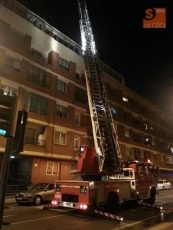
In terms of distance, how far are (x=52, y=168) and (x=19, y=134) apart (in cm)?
2224

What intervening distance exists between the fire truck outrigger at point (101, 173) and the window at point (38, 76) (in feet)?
28.7

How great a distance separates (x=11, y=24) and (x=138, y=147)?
26.8 m

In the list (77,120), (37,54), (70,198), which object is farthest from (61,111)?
(70,198)

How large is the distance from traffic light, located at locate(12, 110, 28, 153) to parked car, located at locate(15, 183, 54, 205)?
1199cm

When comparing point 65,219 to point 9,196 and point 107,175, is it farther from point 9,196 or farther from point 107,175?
point 9,196

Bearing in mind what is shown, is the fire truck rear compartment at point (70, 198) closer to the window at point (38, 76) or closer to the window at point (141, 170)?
the window at point (141, 170)

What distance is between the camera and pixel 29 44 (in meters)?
25.3

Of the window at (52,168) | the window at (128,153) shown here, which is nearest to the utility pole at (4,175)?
the window at (52,168)

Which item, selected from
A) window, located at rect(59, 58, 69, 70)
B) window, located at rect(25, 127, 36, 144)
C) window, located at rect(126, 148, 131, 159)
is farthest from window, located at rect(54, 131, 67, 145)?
window, located at rect(126, 148, 131, 159)

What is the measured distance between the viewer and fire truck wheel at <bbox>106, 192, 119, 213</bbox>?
1182cm

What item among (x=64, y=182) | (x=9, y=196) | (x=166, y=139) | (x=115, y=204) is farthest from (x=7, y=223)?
(x=166, y=139)

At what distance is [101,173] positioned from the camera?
1217 cm

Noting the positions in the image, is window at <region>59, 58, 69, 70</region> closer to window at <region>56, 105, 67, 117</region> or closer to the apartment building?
the apartment building

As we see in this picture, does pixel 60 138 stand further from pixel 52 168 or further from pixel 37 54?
pixel 37 54
